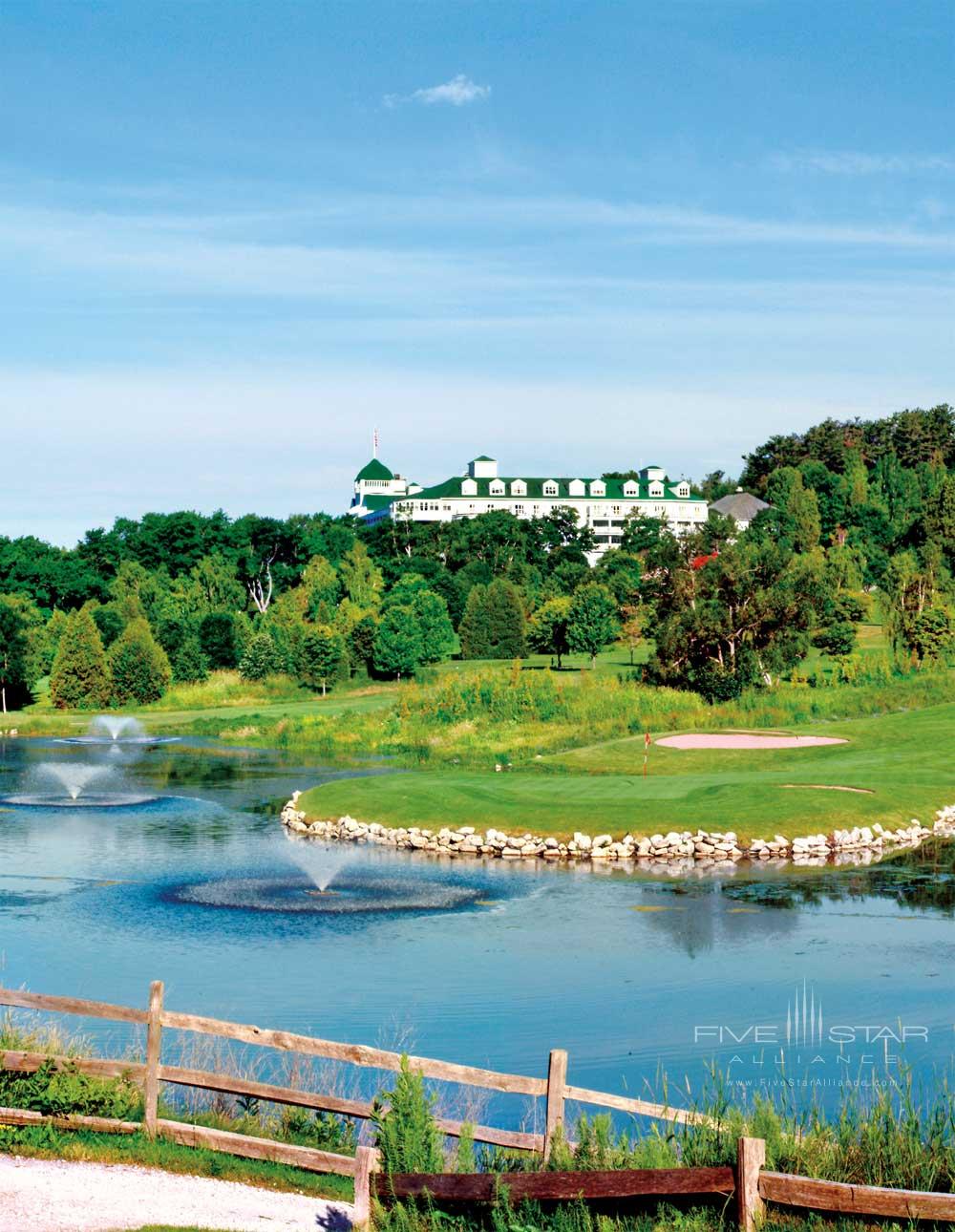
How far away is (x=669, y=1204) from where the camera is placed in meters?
10.3

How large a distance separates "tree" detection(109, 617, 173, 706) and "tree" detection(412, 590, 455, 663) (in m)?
16.7

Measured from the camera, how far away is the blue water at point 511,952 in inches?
818

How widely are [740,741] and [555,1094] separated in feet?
140

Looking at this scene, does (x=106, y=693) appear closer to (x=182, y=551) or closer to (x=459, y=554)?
(x=182, y=551)

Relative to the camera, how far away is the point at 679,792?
42219 millimetres

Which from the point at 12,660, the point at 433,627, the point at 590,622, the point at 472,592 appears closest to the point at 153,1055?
the point at 590,622

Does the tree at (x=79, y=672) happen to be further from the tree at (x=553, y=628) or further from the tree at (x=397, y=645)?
the tree at (x=553, y=628)

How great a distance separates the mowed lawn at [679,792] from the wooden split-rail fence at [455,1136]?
24085 mm

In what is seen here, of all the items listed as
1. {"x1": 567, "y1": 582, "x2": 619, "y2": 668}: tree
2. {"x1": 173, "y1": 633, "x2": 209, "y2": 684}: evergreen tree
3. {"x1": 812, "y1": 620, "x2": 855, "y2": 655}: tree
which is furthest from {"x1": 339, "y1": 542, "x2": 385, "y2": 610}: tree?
{"x1": 812, "y1": 620, "x2": 855, "y2": 655}: tree

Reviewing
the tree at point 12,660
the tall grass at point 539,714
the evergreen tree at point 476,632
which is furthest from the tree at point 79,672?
the evergreen tree at point 476,632

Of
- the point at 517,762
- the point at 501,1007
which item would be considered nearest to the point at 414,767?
the point at 517,762

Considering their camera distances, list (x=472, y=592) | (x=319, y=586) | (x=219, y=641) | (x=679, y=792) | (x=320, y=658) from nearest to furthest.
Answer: (x=679, y=792) < (x=320, y=658) < (x=219, y=641) < (x=472, y=592) < (x=319, y=586)

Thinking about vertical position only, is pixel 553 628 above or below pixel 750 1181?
above

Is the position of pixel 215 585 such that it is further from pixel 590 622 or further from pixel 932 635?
pixel 932 635
